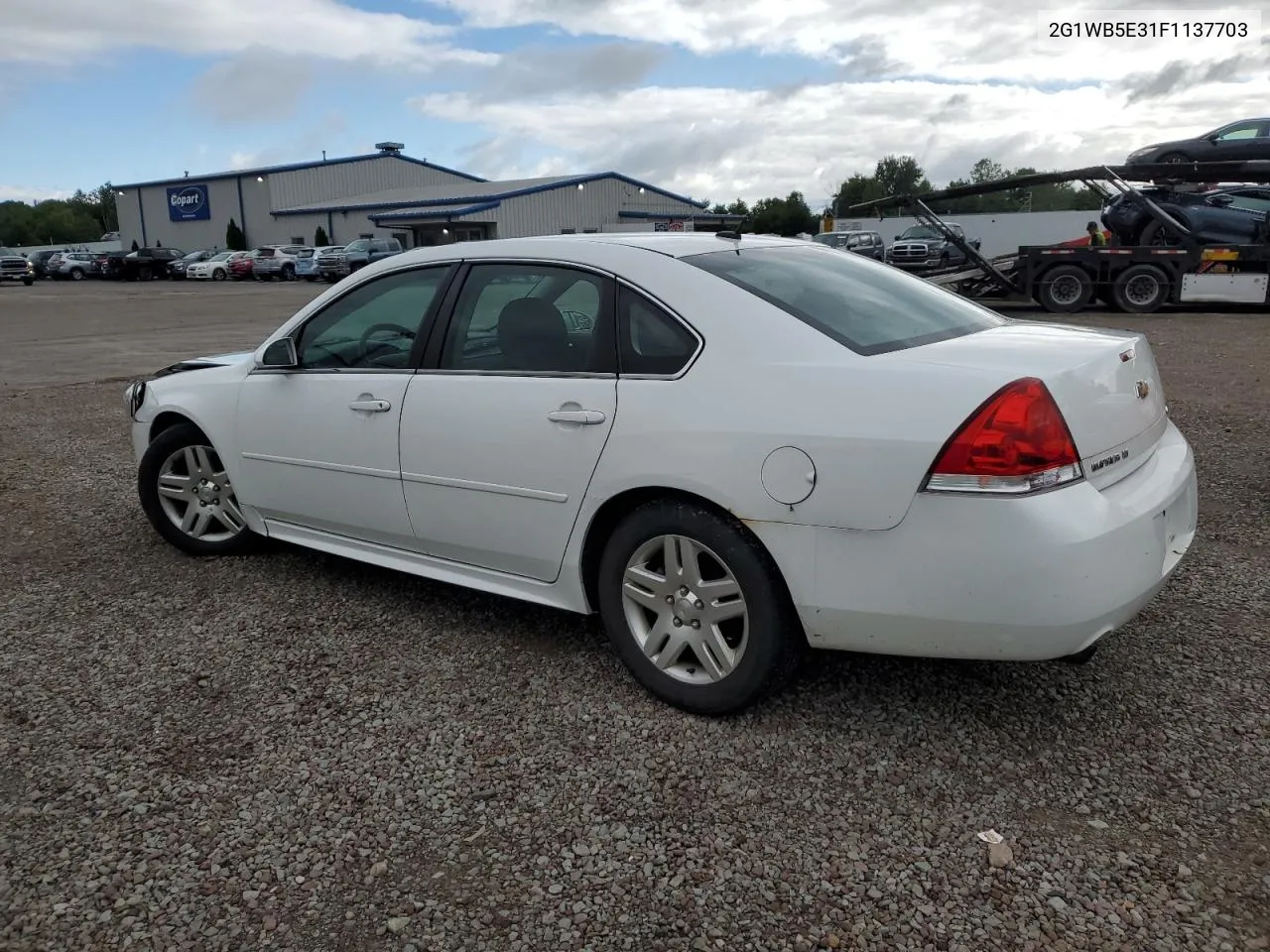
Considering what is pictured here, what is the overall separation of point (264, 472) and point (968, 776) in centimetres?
306

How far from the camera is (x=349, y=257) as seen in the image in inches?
1494

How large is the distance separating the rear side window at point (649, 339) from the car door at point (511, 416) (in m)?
0.05

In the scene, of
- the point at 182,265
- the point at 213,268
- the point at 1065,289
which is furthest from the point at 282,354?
the point at 182,265

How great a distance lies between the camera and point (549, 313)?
3525 millimetres

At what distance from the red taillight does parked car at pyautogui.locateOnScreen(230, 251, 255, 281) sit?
46309mm

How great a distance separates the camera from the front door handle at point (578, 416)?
3.21 m

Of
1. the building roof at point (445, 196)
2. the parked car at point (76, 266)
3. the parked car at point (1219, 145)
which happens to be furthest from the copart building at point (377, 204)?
the parked car at point (1219, 145)

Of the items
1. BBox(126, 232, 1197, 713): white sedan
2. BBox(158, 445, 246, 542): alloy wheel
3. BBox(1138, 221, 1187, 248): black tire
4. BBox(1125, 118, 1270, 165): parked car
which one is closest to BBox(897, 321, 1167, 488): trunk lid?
BBox(126, 232, 1197, 713): white sedan

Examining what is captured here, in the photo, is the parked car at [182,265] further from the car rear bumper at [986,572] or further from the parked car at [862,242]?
the car rear bumper at [986,572]

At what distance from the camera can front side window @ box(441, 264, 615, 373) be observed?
336 centimetres

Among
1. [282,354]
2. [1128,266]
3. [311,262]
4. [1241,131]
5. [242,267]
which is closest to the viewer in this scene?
[282,354]

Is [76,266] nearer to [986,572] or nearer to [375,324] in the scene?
[375,324]

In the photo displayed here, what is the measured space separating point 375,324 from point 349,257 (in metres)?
36.1

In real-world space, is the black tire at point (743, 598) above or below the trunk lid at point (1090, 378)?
below
